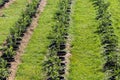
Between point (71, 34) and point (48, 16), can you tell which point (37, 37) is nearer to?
point (71, 34)

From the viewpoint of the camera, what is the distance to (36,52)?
2917 centimetres

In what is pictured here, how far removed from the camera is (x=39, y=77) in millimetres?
24656

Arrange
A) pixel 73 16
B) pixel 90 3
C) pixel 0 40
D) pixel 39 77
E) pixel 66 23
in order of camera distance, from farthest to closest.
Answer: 1. pixel 90 3
2. pixel 73 16
3. pixel 66 23
4. pixel 0 40
5. pixel 39 77

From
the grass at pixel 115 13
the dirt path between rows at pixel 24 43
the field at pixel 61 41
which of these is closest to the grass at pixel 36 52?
the field at pixel 61 41

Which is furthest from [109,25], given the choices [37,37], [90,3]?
[90,3]

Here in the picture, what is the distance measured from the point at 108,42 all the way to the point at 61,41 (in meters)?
4.12

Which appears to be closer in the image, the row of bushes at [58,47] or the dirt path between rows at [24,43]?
→ the row of bushes at [58,47]

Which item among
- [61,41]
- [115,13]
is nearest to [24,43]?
[61,41]

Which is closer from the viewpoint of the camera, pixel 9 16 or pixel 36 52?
pixel 36 52

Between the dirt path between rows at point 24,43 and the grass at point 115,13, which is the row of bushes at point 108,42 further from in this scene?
the dirt path between rows at point 24,43

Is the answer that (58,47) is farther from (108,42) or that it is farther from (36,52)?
(108,42)

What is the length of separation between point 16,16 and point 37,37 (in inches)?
289

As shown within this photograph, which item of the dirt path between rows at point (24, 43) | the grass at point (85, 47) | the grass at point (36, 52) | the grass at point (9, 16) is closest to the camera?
the grass at point (85, 47)

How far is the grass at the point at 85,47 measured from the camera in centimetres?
2503
